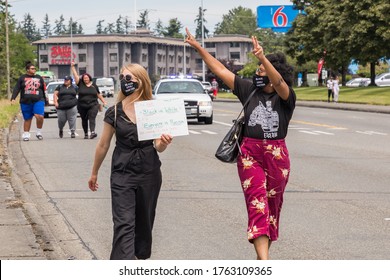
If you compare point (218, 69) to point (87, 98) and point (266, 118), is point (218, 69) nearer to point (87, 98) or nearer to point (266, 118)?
point (266, 118)

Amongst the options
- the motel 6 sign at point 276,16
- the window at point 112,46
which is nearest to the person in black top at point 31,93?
the motel 6 sign at point 276,16

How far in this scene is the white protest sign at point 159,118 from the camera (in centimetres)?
739

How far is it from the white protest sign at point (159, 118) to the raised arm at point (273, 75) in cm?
81

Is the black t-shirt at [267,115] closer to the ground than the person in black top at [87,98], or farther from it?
farther from it

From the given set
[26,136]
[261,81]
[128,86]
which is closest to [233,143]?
[261,81]

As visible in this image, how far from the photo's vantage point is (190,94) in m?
34.2

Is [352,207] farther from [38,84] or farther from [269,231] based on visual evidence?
[38,84]

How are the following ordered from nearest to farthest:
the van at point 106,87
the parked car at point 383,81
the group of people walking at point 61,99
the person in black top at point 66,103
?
the group of people walking at point 61,99 → the person in black top at point 66,103 → the van at point 106,87 → the parked car at point 383,81

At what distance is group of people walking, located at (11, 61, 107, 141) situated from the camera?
81.9 feet

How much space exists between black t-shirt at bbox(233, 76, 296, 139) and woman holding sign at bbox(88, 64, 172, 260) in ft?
2.74

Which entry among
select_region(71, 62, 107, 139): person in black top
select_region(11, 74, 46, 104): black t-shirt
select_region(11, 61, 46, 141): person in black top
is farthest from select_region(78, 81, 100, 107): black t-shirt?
select_region(11, 74, 46, 104): black t-shirt

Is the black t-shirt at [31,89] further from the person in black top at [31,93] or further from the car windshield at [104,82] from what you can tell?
the car windshield at [104,82]

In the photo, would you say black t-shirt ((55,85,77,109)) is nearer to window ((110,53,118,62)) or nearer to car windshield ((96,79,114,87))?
car windshield ((96,79,114,87))
